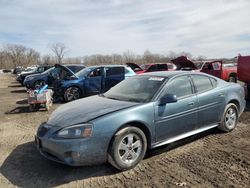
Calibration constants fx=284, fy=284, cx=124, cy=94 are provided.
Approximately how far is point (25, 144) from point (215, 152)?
3.80 metres

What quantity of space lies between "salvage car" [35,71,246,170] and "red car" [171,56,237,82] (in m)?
9.28

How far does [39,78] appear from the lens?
16.9 meters

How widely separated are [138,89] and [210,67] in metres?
12.4

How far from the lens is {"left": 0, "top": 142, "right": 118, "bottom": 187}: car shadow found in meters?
4.20

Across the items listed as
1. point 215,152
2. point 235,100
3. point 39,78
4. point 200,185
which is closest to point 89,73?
point 39,78

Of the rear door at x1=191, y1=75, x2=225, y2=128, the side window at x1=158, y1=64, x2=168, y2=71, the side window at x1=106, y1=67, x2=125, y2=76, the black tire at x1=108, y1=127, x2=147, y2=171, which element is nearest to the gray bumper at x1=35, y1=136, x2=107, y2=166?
the black tire at x1=108, y1=127, x2=147, y2=171

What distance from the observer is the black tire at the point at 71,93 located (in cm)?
1198

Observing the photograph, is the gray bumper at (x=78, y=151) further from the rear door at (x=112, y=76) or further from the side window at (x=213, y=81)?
the rear door at (x=112, y=76)

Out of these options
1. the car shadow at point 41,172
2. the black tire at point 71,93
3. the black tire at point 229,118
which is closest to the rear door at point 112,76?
the black tire at point 71,93

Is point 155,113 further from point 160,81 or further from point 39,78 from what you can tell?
point 39,78

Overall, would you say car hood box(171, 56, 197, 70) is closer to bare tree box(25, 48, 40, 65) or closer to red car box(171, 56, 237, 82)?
red car box(171, 56, 237, 82)

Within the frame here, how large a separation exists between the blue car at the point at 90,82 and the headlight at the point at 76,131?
25.3 ft

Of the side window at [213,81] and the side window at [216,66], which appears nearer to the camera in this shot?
the side window at [213,81]

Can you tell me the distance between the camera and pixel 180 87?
5438 mm
